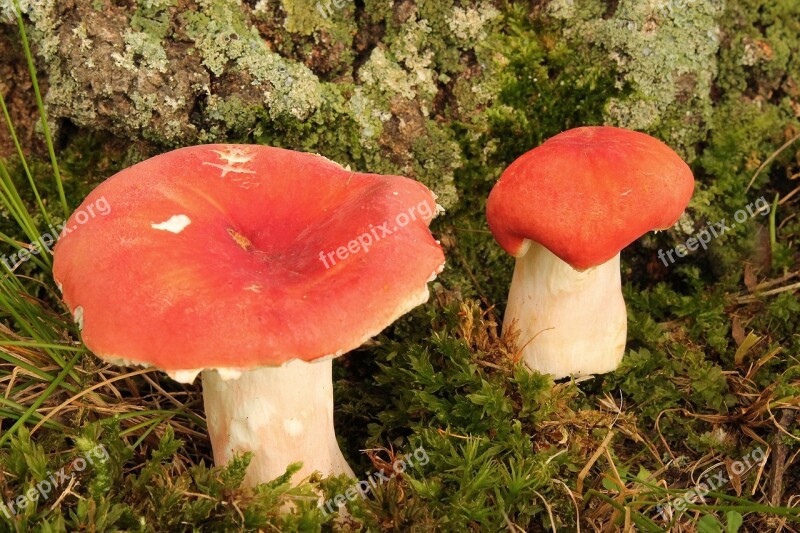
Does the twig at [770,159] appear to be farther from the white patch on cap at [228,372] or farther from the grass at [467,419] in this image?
the white patch on cap at [228,372]

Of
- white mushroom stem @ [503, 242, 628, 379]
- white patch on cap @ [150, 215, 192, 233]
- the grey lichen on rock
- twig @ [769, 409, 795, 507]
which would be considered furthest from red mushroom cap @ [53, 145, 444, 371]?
twig @ [769, 409, 795, 507]

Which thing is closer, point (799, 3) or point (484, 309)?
point (484, 309)

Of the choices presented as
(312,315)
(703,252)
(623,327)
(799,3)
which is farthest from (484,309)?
(799,3)

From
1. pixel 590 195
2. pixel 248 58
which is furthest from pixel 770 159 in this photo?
pixel 248 58

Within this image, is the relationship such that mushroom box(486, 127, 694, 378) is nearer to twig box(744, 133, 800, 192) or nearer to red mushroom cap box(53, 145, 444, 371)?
red mushroom cap box(53, 145, 444, 371)

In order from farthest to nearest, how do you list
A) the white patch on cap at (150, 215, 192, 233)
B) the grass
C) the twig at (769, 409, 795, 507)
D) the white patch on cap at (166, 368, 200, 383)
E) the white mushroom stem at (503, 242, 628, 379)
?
the white mushroom stem at (503, 242, 628, 379)
the twig at (769, 409, 795, 507)
the grass
the white patch on cap at (150, 215, 192, 233)
the white patch on cap at (166, 368, 200, 383)

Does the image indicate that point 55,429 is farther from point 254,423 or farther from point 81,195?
point 81,195

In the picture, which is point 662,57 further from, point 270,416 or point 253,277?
point 270,416
